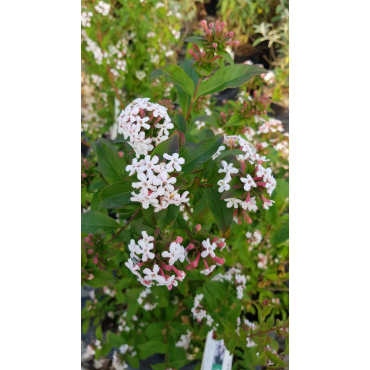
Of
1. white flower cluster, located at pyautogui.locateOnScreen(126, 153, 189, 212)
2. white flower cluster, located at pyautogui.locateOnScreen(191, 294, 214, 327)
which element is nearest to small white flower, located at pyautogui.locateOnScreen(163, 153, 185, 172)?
white flower cluster, located at pyautogui.locateOnScreen(126, 153, 189, 212)

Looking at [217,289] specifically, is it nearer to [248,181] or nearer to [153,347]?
[153,347]

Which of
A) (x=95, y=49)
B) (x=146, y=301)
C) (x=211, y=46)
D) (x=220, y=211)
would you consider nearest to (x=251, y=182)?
(x=220, y=211)

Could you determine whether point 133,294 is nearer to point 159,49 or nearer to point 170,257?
point 170,257

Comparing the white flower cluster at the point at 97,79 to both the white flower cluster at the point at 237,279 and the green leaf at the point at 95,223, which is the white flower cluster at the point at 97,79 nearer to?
the green leaf at the point at 95,223

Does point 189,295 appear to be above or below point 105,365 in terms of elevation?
above

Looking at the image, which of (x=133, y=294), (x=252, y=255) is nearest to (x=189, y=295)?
(x=133, y=294)

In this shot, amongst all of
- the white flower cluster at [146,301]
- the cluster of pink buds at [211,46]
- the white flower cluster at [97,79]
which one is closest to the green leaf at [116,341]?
the white flower cluster at [146,301]
